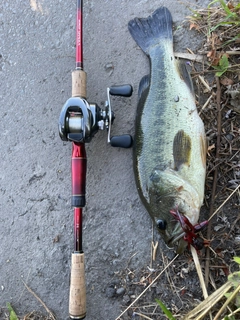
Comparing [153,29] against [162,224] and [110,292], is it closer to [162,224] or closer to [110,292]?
[162,224]

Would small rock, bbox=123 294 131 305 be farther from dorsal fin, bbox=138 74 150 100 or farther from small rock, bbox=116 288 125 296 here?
dorsal fin, bbox=138 74 150 100

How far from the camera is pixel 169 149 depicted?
2.44 meters

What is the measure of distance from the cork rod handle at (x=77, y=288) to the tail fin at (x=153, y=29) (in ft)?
4.67

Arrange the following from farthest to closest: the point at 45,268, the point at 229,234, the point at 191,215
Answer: the point at 45,268 → the point at 229,234 → the point at 191,215

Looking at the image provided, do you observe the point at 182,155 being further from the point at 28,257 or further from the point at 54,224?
the point at 28,257

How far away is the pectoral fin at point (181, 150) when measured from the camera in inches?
95.7

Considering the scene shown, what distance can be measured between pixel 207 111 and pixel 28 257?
158cm

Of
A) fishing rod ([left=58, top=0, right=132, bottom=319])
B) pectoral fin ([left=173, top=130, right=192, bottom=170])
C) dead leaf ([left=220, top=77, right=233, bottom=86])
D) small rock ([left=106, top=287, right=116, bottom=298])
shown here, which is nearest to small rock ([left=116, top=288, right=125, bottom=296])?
small rock ([left=106, top=287, right=116, bottom=298])

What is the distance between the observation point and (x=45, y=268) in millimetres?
2787

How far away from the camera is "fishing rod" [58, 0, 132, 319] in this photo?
7.59ft

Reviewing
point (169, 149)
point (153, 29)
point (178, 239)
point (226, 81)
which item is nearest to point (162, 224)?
point (178, 239)

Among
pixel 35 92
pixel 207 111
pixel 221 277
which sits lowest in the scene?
pixel 221 277

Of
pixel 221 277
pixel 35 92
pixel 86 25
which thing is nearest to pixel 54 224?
pixel 35 92

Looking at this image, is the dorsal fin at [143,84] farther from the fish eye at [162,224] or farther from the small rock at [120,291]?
the small rock at [120,291]
